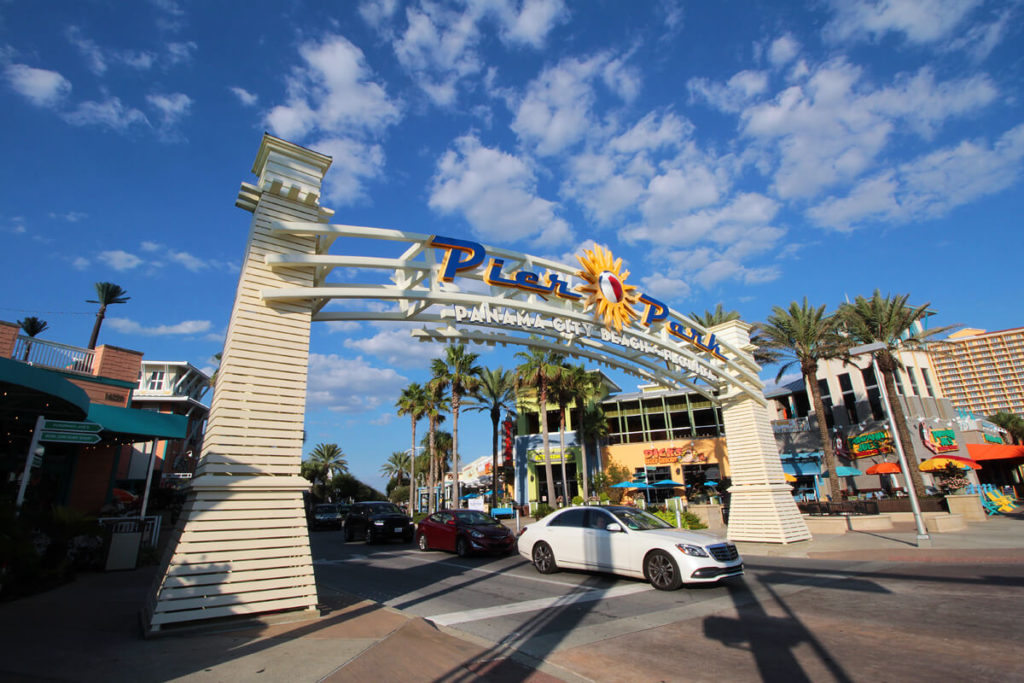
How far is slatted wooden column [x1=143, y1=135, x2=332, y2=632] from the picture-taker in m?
6.65

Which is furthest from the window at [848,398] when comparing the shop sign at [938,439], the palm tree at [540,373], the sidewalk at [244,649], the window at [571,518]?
the sidewalk at [244,649]

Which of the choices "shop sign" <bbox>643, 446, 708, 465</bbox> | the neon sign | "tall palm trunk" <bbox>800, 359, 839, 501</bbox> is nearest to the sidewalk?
the neon sign

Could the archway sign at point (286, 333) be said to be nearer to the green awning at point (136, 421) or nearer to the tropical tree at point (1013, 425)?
the green awning at point (136, 421)

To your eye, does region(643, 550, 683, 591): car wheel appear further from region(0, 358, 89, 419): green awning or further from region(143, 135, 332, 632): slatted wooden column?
region(0, 358, 89, 419): green awning

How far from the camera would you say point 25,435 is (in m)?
14.3

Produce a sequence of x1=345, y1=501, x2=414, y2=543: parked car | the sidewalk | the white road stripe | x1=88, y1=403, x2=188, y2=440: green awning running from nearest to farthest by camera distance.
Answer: the sidewalk → the white road stripe → x1=88, y1=403, x2=188, y2=440: green awning → x1=345, y1=501, x2=414, y2=543: parked car

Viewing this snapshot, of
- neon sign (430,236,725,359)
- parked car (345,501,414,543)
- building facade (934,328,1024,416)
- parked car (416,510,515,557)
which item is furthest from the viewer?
building facade (934,328,1024,416)

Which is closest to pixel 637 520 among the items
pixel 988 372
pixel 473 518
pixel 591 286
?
pixel 591 286

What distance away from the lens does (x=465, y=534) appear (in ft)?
49.6

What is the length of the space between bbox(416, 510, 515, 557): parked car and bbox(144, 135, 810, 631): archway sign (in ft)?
19.5

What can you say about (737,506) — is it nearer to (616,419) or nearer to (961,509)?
(961,509)

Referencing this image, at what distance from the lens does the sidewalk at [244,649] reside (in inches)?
190

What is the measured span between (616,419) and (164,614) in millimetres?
39542

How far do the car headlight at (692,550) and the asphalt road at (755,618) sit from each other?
63 centimetres
